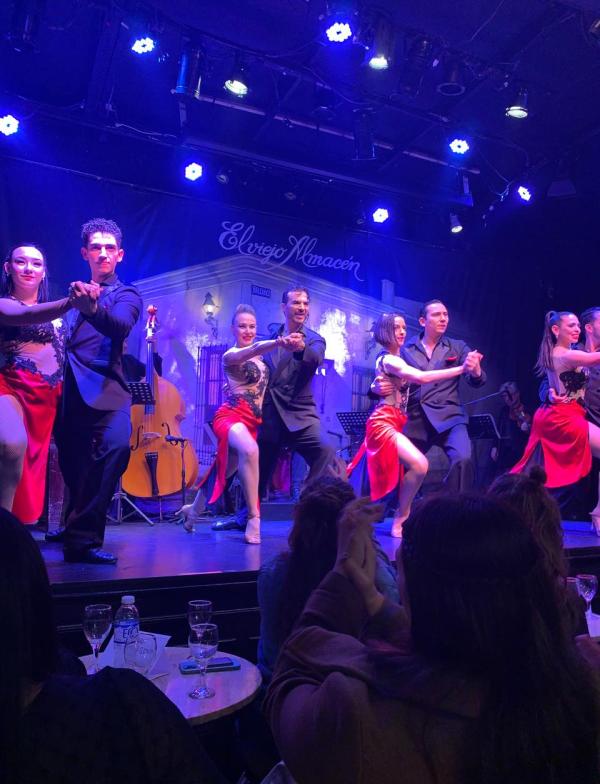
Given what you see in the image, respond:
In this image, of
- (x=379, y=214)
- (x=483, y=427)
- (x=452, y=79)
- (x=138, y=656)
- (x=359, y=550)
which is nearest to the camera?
(x=359, y=550)

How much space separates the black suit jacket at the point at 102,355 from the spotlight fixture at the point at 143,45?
8.07ft

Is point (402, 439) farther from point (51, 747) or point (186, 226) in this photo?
point (51, 747)

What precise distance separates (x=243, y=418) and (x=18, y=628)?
374 cm

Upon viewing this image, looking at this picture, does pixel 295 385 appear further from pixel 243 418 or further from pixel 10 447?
pixel 10 447

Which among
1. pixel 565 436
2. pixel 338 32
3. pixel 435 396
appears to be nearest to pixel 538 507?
pixel 565 436

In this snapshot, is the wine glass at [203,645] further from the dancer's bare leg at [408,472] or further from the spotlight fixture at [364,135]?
the spotlight fixture at [364,135]

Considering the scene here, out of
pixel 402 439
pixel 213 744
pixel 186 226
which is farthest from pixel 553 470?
pixel 186 226

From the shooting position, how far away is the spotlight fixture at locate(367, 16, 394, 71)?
503cm

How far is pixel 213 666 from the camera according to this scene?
1.98 meters

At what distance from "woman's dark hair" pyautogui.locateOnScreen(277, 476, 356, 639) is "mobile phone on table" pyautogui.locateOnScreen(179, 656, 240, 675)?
0.19 meters

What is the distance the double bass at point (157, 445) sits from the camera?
242 inches

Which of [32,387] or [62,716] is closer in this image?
[62,716]

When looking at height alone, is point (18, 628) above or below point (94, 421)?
below

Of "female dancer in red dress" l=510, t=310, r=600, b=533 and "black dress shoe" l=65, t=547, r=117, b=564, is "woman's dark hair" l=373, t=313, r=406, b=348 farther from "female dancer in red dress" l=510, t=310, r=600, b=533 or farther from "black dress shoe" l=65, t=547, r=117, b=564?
"black dress shoe" l=65, t=547, r=117, b=564
